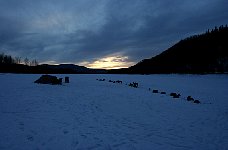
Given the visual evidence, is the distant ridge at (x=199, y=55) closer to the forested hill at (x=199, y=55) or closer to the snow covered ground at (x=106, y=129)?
the forested hill at (x=199, y=55)

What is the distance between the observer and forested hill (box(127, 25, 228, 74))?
123 metres

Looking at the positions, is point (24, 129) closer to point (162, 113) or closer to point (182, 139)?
point (182, 139)

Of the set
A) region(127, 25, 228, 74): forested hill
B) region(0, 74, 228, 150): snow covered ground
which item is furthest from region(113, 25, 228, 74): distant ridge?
region(0, 74, 228, 150): snow covered ground

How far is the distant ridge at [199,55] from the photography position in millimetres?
122750

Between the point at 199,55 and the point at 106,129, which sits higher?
the point at 199,55

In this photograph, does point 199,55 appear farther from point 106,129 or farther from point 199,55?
point 106,129

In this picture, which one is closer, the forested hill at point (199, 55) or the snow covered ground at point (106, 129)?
the snow covered ground at point (106, 129)

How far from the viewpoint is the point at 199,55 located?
142 meters

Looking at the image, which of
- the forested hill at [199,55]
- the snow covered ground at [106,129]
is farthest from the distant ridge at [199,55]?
the snow covered ground at [106,129]

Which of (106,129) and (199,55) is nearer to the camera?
(106,129)

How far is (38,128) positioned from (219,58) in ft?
426

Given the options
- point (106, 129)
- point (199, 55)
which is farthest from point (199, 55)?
point (106, 129)

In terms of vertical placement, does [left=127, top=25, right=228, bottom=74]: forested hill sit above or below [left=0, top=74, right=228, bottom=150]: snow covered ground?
above

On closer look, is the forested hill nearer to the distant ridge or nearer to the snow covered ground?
the distant ridge
